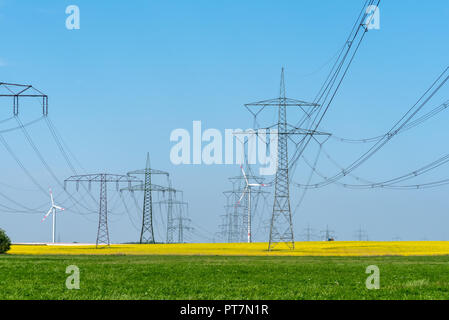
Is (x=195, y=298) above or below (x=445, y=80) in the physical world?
below

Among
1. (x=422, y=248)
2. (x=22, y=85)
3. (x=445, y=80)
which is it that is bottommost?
(x=422, y=248)

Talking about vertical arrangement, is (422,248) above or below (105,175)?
below

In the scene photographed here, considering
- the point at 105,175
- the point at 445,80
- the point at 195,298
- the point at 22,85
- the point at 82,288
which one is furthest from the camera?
the point at 105,175

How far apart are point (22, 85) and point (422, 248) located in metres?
65.2

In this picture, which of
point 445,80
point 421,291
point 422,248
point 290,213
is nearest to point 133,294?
point 421,291

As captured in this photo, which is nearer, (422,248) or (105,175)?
(422,248)

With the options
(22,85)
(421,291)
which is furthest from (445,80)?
(22,85)

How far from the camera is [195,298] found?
Result: 21375 millimetres

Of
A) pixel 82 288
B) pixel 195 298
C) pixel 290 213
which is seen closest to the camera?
pixel 195 298

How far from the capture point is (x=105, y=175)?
104438mm
